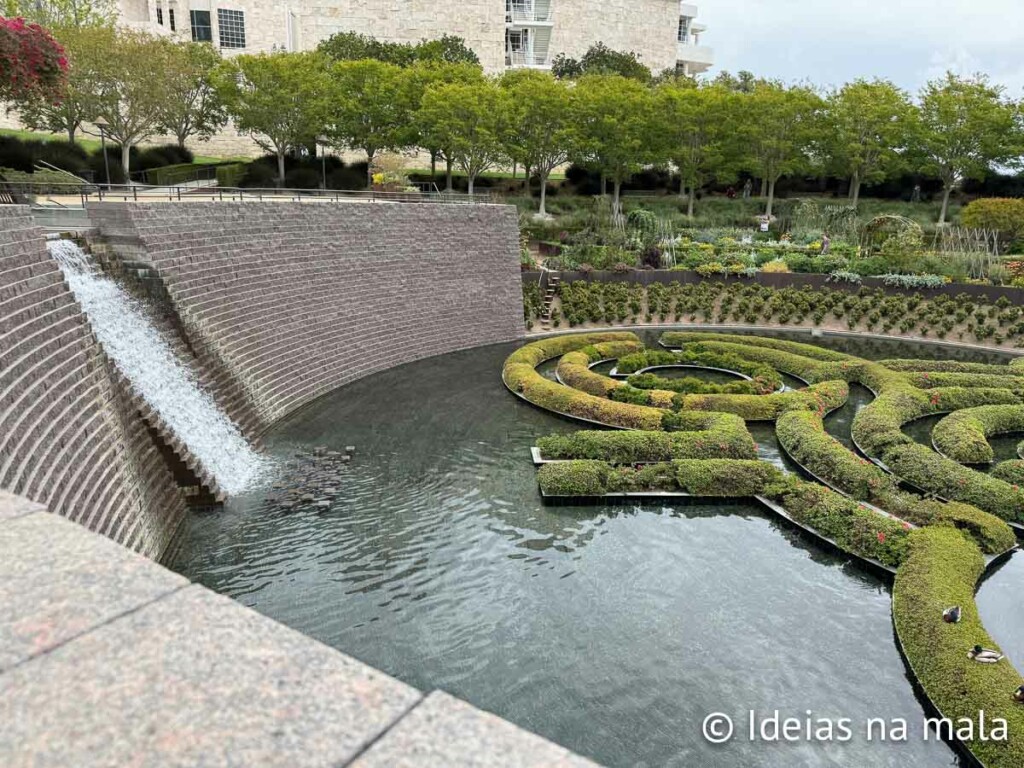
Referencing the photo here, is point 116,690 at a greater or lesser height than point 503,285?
greater

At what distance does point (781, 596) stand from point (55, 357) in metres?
13.9

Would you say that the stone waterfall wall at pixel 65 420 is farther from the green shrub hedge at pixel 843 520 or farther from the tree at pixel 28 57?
the green shrub hedge at pixel 843 520

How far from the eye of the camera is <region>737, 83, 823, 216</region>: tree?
53688 millimetres

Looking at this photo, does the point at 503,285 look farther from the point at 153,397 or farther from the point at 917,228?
the point at 917,228

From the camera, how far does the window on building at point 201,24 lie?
225 feet

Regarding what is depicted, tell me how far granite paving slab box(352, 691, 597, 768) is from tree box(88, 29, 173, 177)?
42.7m

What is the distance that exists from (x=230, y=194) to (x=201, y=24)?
176ft

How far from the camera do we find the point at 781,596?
13.2 metres

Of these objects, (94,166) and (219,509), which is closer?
(219,509)

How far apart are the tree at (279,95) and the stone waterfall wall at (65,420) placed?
34523 millimetres

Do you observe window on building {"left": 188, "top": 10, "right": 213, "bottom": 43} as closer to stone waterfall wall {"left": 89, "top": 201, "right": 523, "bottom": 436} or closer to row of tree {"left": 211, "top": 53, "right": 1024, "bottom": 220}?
row of tree {"left": 211, "top": 53, "right": 1024, "bottom": 220}

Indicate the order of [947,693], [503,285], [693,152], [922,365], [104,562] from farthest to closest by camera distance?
[693,152]
[503,285]
[922,365]
[947,693]
[104,562]

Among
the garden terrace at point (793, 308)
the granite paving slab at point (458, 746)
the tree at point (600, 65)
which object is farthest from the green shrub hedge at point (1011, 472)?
the tree at point (600, 65)

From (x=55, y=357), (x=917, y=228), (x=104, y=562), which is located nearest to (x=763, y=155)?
(x=917, y=228)
